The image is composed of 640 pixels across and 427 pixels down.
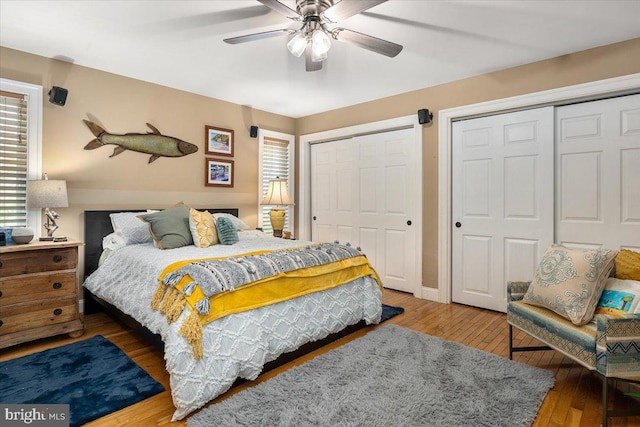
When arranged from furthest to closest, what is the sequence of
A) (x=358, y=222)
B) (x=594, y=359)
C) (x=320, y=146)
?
(x=320, y=146) → (x=358, y=222) → (x=594, y=359)

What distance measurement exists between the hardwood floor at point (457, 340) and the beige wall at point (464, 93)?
629mm

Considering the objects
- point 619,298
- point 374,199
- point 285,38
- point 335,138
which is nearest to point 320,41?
point 285,38

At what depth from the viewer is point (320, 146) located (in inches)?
199

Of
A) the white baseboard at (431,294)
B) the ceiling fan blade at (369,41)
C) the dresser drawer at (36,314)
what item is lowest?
the white baseboard at (431,294)

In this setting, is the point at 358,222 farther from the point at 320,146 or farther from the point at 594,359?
the point at 594,359

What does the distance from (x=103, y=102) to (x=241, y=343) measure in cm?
289

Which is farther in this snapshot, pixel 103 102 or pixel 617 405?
pixel 103 102

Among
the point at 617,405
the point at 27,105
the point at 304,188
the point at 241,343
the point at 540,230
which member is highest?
the point at 27,105

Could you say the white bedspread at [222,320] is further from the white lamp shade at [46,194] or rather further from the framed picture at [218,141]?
the framed picture at [218,141]

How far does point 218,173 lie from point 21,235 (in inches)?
82.4

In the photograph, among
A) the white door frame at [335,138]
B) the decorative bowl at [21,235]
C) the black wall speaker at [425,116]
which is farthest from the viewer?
the white door frame at [335,138]

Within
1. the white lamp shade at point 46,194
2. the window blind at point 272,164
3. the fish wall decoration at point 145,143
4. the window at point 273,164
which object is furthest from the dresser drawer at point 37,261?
the window blind at point 272,164

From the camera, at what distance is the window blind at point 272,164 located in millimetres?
4855

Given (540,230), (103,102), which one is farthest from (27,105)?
(540,230)
